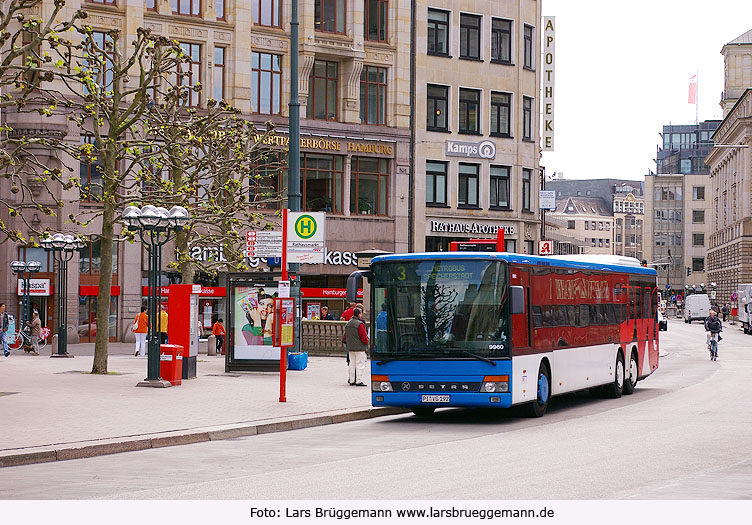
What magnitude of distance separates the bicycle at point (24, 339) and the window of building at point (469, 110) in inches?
875

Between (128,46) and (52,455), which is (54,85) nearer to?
(128,46)

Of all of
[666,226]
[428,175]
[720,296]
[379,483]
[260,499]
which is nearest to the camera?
[260,499]

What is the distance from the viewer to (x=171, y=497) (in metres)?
10.9

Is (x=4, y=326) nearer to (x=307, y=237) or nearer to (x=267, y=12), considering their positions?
(x=307, y=237)

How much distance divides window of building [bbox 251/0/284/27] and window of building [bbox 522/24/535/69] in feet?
45.7

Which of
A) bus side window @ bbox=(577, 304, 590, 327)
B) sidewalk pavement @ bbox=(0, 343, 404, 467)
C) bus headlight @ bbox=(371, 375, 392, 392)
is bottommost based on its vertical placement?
sidewalk pavement @ bbox=(0, 343, 404, 467)

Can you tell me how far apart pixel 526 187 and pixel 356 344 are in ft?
118

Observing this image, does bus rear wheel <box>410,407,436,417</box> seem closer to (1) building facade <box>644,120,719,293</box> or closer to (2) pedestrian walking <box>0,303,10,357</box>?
(2) pedestrian walking <box>0,303,10,357</box>

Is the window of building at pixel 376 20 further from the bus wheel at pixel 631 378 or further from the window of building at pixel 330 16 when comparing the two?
the bus wheel at pixel 631 378

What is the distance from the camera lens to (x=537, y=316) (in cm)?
2069

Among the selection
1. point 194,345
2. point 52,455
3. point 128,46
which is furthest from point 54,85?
point 52,455

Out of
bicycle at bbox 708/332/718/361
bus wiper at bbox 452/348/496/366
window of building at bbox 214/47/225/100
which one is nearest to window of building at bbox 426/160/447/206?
window of building at bbox 214/47/225/100

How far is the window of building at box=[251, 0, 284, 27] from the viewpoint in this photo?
5212 centimetres

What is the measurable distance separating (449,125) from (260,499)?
4793cm
